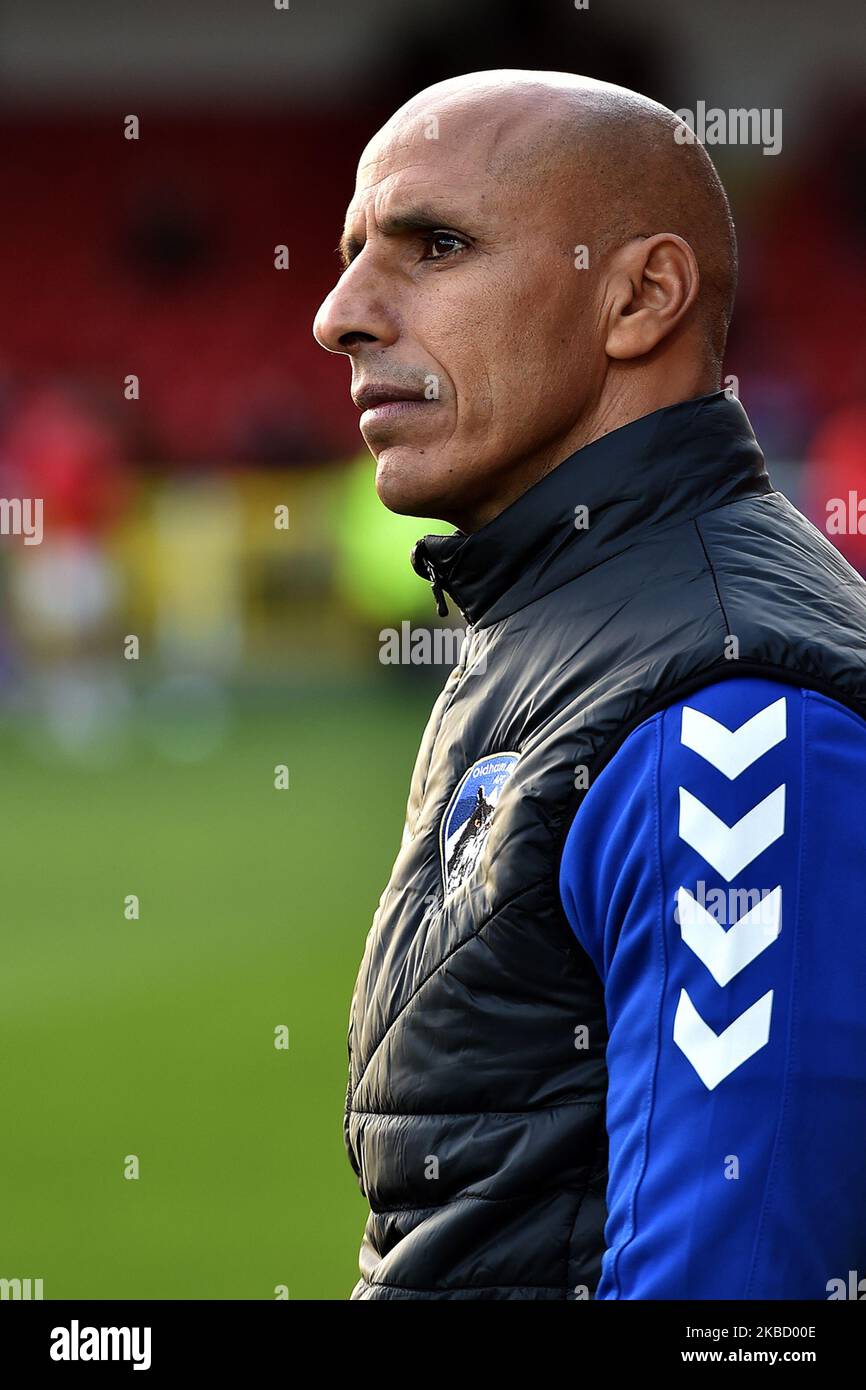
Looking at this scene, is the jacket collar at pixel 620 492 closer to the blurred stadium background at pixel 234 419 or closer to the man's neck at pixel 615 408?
the man's neck at pixel 615 408

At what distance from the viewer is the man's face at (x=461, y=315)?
4.04ft

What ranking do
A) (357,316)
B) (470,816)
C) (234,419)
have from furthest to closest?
(234,419) → (357,316) → (470,816)

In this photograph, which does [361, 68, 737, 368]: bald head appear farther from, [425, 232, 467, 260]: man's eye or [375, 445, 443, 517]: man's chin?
[375, 445, 443, 517]: man's chin

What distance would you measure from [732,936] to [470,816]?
274 mm

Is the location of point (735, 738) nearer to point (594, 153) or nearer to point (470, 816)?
point (470, 816)

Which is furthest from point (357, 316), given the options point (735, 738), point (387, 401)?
point (735, 738)

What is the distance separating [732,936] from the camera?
3.13 feet

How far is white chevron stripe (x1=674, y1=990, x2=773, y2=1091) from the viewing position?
3.09 feet

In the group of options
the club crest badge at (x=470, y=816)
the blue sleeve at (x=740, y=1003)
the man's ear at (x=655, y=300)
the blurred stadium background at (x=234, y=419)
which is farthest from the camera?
the blurred stadium background at (x=234, y=419)

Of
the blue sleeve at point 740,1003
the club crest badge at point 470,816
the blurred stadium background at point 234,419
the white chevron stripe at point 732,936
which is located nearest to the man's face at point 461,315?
the club crest badge at point 470,816

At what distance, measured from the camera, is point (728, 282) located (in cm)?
133

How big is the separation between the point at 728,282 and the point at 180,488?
15.5 m

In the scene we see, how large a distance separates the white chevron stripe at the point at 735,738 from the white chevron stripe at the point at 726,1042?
13 centimetres

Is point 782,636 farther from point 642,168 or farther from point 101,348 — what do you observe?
point 101,348
